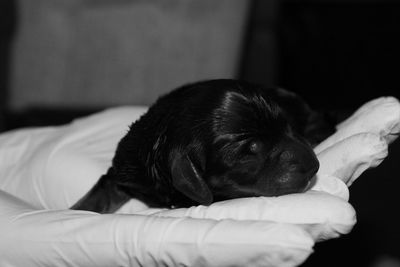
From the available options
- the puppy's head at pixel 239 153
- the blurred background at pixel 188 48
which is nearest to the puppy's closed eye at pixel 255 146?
the puppy's head at pixel 239 153

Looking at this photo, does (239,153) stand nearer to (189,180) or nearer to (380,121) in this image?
(189,180)

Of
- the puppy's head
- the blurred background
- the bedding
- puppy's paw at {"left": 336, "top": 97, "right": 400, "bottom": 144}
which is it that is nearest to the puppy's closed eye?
the puppy's head

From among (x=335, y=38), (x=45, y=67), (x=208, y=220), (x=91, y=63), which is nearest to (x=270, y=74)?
(x=335, y=38)

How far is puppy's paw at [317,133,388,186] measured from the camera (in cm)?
203

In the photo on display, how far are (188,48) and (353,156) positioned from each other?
9.17 ft

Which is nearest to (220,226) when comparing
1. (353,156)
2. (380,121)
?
(353,156)

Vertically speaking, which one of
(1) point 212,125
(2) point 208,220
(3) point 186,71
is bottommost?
(3) point 186,71

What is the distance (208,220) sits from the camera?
1.81 meters

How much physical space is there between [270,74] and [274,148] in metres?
2.03

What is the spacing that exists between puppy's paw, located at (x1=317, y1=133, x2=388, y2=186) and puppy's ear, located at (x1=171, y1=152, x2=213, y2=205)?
0.37m

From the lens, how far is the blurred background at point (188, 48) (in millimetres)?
4496

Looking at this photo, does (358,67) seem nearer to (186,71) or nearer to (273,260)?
(186,71)

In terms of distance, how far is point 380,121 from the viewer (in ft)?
7.30

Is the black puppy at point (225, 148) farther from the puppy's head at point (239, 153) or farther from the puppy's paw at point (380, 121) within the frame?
the puppy's paw at point (380, 121)
